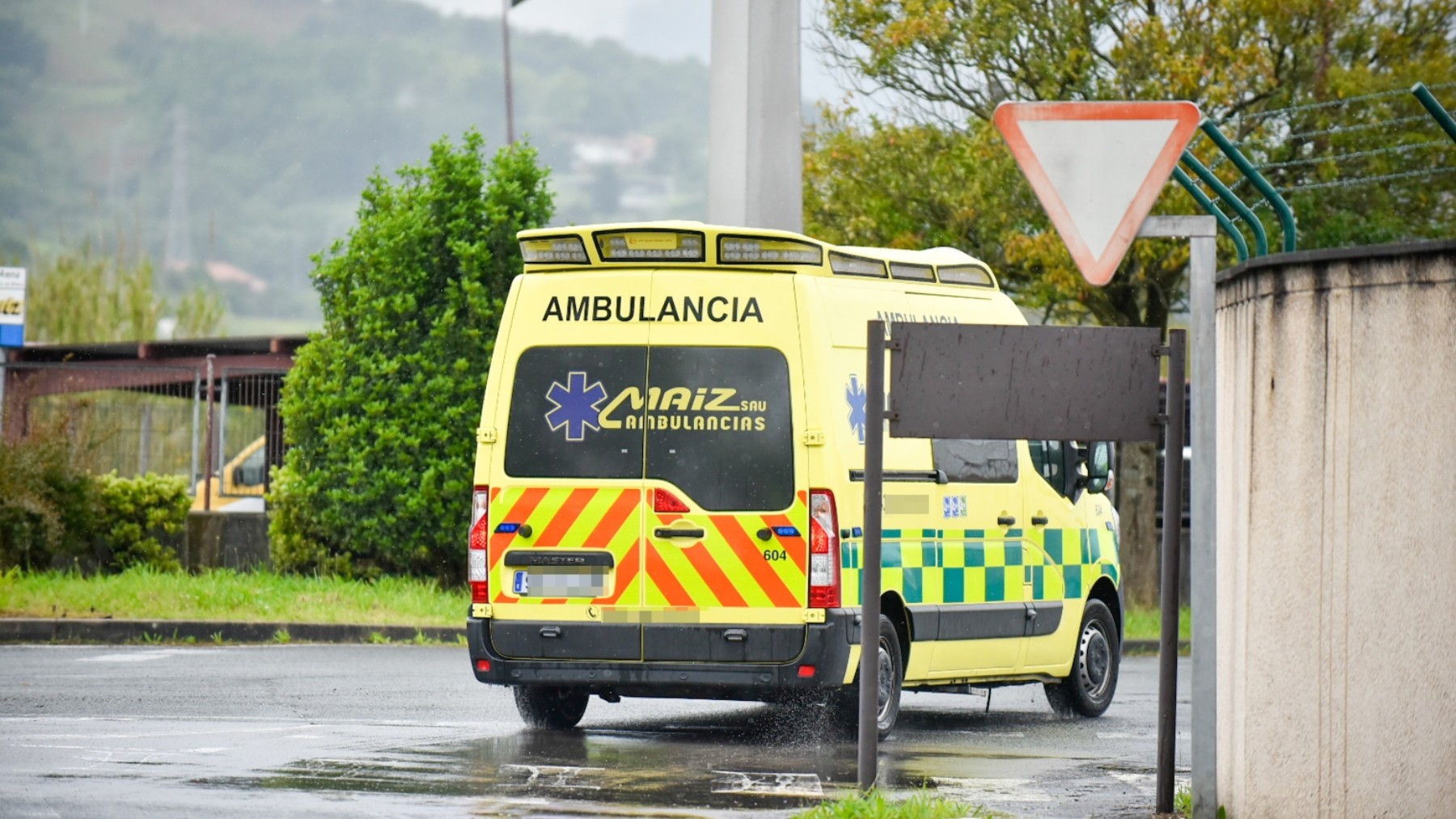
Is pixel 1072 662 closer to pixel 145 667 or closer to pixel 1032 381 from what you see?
pixel 1032 381

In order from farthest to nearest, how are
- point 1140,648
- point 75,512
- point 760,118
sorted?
1. point 75,512
2. point 1140,648
3. point 760,118

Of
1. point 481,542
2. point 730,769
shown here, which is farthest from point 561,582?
point 730,769

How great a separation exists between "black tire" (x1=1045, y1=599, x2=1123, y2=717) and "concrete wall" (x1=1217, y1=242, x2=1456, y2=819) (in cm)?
519

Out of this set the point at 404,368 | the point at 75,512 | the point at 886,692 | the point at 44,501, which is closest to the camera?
the point at 886,692

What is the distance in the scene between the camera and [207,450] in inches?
862

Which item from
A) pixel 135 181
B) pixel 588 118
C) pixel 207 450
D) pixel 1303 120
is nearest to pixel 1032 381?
pixel 1303 120

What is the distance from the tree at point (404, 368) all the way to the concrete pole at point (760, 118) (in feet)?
11.3

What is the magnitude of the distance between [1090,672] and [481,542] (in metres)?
4.00

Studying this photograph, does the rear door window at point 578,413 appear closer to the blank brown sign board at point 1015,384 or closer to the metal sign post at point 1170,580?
the blank brown sign board at point 1015,384

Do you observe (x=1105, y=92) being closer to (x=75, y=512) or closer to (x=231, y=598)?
(x=231, y=598)

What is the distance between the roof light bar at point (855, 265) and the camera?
10.3 meters

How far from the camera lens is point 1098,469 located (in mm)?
11906

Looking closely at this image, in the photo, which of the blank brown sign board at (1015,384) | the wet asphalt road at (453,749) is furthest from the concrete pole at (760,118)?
the blank brown sign board at (1015,384)

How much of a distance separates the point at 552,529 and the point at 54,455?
34.9 ft
